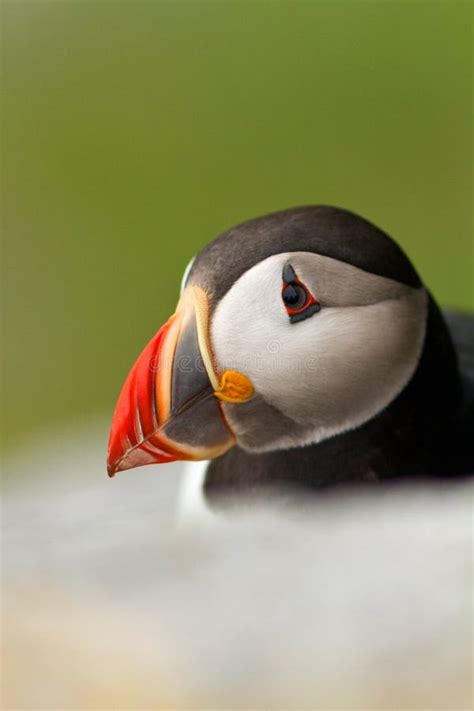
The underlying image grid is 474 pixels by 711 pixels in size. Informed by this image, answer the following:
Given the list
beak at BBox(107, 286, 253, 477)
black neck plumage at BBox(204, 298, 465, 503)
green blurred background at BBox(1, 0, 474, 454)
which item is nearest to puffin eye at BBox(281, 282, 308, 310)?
beak at BBox(107, 286, 253, 477)

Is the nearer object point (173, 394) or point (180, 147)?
point (173, 394)

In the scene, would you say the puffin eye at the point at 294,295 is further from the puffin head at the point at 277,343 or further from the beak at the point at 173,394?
the beak at the point at 173,394

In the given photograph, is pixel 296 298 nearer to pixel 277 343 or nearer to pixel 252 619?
pixel 277 343

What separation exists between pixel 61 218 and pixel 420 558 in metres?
2.87

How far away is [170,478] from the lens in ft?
6.07

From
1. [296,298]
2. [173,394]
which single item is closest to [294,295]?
[296,298]

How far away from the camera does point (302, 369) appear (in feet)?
4.06

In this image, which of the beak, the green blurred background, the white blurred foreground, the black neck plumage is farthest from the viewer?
the green blurred background

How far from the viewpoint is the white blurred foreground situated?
2.40ft

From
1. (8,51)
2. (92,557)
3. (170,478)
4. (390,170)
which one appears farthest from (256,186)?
(92,557)

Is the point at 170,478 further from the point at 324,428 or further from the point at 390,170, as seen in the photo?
the point at 390,170

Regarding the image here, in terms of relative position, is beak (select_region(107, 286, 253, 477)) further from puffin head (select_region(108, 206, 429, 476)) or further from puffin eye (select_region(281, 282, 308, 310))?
puffin eye (select_region(281, 282, 308, 310))

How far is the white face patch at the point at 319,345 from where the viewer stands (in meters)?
1.18

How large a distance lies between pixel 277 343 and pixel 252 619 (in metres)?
0.49
